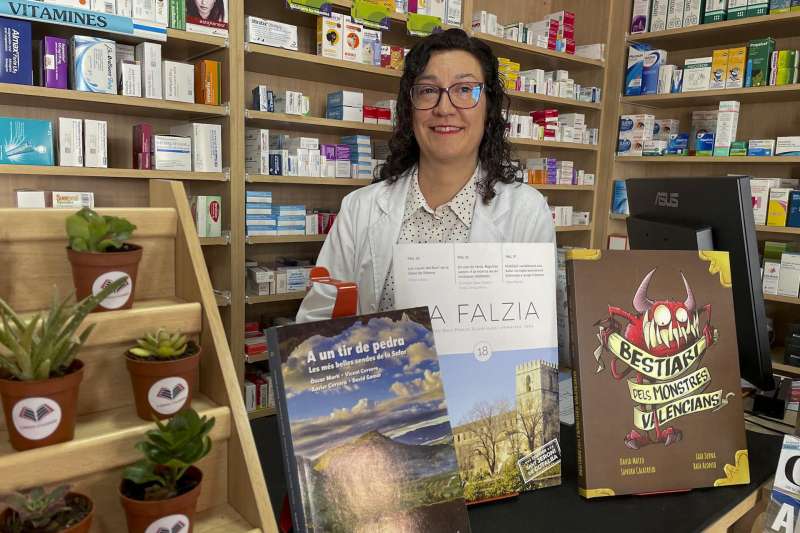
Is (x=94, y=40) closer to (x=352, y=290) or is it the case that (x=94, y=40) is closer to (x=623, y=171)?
(x=352, y=290)

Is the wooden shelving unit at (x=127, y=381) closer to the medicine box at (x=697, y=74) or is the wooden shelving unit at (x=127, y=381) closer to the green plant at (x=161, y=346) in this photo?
the green plant at (x=161, y=346)

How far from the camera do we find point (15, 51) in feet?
8.27

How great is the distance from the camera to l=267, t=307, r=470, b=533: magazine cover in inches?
32.7

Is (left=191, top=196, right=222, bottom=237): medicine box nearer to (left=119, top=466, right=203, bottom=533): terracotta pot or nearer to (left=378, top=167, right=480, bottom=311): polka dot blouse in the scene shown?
(left=378, top=167, right=480, bottom=311): polka dot blouse

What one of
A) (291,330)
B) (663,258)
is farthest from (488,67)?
(291,330)

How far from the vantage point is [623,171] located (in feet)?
16.0

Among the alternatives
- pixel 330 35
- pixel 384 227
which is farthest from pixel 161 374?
pixel 330 35

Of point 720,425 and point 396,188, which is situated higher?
point 396,188

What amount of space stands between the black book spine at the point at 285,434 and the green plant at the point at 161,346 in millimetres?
143

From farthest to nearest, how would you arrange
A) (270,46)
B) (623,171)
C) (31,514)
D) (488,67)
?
1. (623,171)
2. (270,46)
3. (488,67)
4. (31,514)

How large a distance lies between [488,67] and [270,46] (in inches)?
67.7

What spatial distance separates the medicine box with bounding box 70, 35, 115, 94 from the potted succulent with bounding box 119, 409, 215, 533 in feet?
8.04

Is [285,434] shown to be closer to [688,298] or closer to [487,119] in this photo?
[688,298]

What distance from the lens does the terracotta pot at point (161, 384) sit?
33.1 inches
